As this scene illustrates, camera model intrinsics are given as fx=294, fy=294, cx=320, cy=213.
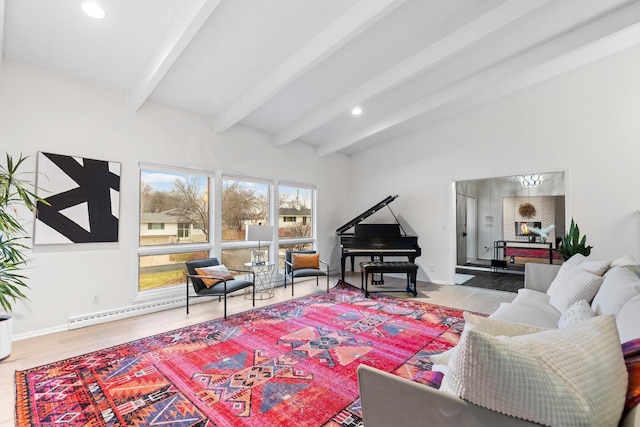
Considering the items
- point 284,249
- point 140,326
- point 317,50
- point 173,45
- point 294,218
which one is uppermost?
point 317,50

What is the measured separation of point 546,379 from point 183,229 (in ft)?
15.5

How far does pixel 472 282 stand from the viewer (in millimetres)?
6188

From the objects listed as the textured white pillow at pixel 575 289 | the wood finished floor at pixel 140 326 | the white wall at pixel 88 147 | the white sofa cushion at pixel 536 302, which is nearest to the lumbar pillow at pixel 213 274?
the wood finished floor at pixel 140 326

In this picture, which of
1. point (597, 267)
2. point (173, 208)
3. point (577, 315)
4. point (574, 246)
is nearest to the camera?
point (577, 315)

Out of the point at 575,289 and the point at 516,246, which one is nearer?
the point at 575,289

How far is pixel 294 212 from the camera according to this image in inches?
251

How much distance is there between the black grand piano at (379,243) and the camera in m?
5.70

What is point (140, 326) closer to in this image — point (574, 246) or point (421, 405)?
point (421, 405)

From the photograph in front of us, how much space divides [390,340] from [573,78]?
16.5 feet

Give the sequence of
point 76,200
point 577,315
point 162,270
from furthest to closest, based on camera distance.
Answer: point 162,270 → point 76,200 → point 577,315

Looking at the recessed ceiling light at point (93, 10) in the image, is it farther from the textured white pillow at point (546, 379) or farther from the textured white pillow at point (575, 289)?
the textured white pillow at point (575, 289)

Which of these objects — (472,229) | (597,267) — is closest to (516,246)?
(472,229)

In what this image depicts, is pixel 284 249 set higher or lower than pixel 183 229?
lower

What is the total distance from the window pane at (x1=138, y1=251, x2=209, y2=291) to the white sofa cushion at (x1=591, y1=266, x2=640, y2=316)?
4816mm
